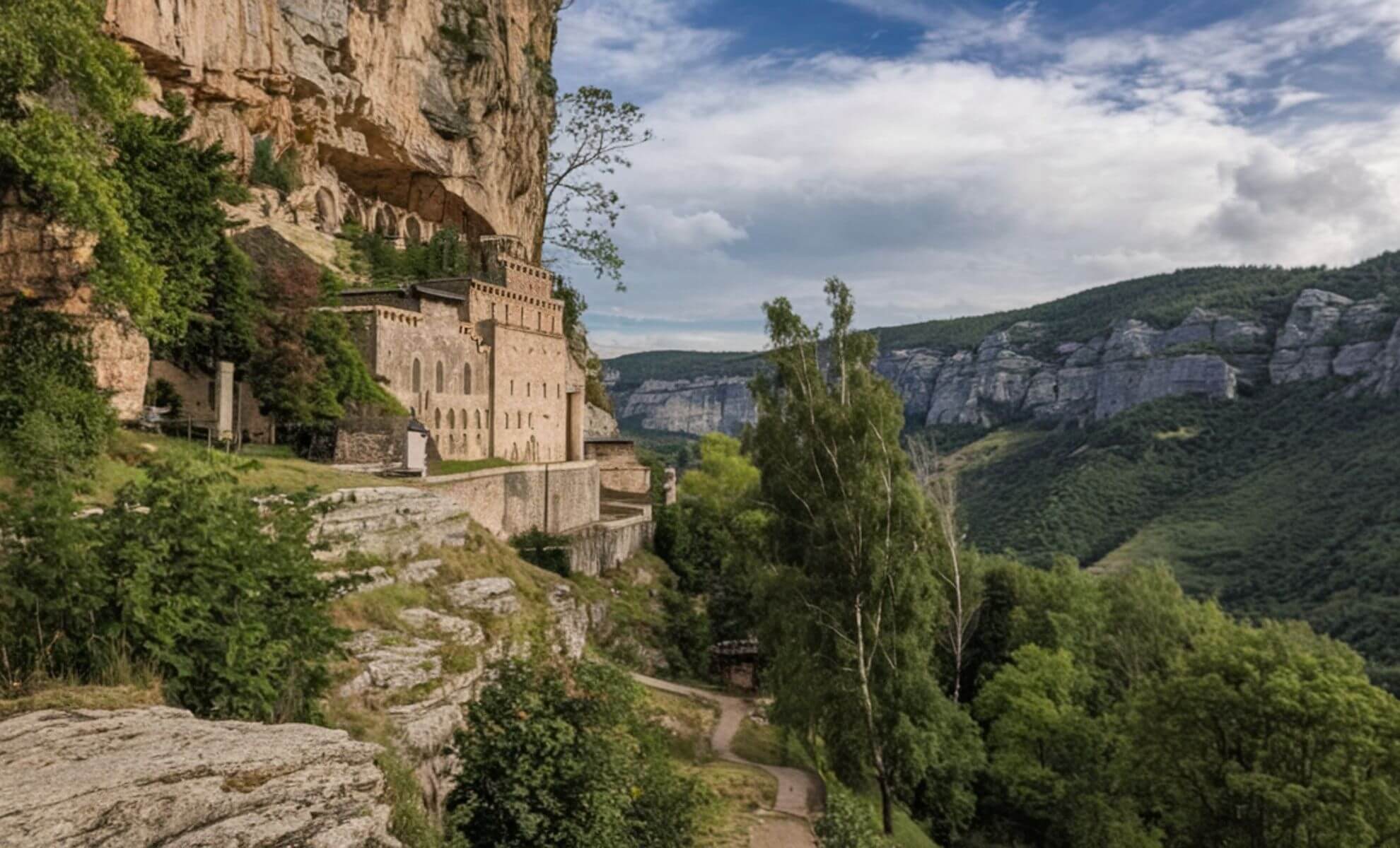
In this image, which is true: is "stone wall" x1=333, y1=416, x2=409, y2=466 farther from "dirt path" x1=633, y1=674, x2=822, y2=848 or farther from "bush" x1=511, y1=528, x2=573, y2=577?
"dirt path" x1=633, y1=674, x2=822, y2=848

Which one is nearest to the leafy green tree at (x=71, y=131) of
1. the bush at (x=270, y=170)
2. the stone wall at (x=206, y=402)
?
the stone wall at (x=206, y=402)

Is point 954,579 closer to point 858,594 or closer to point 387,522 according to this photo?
point 858,594

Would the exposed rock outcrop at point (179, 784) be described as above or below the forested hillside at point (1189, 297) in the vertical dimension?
below

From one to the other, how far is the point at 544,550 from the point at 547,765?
17804mm

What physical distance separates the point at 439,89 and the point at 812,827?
42733mm

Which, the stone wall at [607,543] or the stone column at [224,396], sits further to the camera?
the stone wall at [607,543]

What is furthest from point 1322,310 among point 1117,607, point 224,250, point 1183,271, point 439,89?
point 224,250

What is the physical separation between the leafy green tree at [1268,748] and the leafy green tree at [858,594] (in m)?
6.56

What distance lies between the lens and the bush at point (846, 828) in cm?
1373

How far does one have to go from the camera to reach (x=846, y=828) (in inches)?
547

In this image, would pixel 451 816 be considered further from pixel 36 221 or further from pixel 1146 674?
pixel 1146 674

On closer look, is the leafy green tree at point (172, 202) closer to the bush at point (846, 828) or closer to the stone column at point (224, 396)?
the stone column at point (224, 396)

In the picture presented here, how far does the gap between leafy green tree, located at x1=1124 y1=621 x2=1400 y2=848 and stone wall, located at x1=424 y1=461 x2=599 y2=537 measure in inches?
773

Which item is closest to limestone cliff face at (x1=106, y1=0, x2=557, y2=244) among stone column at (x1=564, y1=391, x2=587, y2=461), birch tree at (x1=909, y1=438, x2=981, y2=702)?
stone column at (x1=564, y1=391, x2=587, y2=461)
